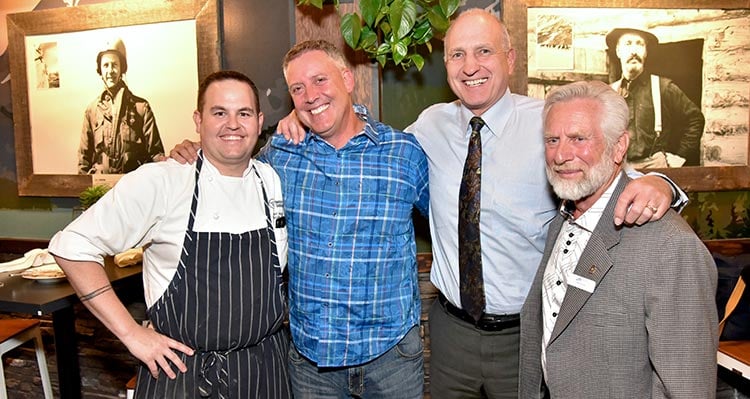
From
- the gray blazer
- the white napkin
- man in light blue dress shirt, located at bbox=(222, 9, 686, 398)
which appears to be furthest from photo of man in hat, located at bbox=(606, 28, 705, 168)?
the white napkin

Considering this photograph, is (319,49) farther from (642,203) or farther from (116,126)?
(116,126)

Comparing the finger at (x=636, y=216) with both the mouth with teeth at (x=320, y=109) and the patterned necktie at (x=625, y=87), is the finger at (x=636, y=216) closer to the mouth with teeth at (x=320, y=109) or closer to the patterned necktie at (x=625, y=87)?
the mouth with teeth at (x=320, y=109)

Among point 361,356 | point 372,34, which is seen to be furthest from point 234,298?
point 372,34

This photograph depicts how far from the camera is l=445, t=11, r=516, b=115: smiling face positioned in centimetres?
190

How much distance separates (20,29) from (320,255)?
288 cm

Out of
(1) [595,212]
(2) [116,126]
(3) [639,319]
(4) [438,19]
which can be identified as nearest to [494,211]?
(1) [595,212]

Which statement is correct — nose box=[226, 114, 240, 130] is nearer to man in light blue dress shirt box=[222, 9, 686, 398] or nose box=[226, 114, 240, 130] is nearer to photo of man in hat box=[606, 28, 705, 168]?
man in light blue dress shirt box=[222, 9, 686, 398]

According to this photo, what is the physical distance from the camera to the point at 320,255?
1.87m

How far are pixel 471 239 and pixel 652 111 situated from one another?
1757 mm

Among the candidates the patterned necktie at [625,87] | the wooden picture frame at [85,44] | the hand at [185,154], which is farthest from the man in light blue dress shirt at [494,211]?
the wooden picture frame at [85,44]

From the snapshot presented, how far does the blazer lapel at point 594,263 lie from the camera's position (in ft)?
4.64

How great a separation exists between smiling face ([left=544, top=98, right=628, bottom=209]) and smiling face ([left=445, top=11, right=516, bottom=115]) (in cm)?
43

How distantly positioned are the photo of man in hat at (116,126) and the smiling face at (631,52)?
2712 mm

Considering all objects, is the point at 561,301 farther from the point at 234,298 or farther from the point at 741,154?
the point at 741,154
